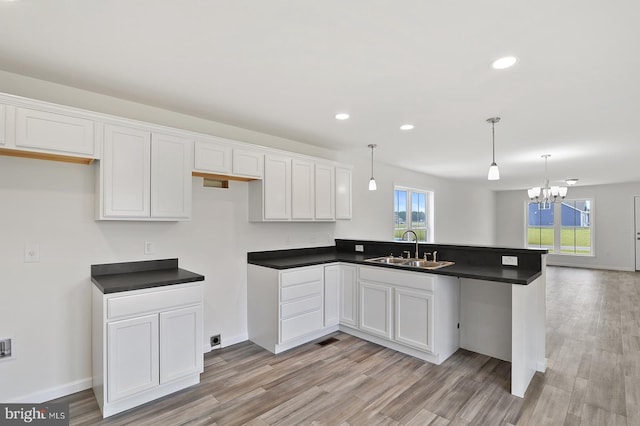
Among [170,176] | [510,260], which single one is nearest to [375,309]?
[510,260]

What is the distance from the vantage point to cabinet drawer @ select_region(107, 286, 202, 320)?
7.74ft

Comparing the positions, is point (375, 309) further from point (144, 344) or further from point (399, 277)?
point (144, 344)

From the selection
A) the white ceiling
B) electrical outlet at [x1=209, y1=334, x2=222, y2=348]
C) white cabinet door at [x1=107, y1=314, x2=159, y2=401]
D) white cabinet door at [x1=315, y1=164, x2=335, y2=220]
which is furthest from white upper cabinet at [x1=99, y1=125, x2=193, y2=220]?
white cabinet door at [x1=315, y1=164, x2=335, y2=220]

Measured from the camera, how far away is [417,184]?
6.86 meters

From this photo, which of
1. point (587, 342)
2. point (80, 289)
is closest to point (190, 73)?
point (80, 289)

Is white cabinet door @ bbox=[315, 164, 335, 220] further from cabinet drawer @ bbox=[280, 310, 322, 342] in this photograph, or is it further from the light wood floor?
the light wood floor

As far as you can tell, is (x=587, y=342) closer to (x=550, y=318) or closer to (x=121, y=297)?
(x=550, y=318)

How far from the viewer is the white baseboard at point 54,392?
8.07 feet

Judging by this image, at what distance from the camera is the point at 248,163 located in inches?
138

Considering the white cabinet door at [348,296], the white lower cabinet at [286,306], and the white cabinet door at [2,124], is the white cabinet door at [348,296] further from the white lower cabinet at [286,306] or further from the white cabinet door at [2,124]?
the white cabinet door at [2,124]

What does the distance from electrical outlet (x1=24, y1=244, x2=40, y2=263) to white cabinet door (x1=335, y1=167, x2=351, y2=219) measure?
3165 millimetres

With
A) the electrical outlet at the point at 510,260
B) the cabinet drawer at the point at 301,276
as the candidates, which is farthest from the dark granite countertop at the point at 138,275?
the electrical outlet at the point at 510,260

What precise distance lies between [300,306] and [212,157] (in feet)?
6.04

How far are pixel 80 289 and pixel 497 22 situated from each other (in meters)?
3.53
